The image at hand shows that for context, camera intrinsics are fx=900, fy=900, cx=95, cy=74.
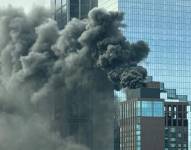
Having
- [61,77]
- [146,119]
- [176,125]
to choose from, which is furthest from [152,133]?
[61,77]

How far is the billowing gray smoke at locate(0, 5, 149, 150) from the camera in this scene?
9444cm

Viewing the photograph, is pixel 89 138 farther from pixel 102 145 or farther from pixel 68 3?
pixel 68 3

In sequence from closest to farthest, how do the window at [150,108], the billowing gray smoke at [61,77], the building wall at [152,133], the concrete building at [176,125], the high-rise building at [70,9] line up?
1. the billowing gray smoke at [61,77]
2. the building wall at [152,133]
3. the window at [150,108]
4. the high-rise building at [70,9]
5. the concrete building at [176,125]

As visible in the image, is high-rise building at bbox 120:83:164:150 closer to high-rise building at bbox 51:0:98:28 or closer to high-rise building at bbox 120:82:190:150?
high-rise building at bbox 120:82:190:150

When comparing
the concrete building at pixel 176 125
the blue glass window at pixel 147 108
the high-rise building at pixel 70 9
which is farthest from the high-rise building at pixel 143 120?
the high-rise building at pixel 70 9

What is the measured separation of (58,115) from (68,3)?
1971 centimetres

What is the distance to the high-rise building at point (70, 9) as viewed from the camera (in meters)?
124

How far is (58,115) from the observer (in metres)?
115

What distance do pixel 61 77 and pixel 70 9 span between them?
907 inches

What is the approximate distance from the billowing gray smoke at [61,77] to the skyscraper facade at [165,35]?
30506 mm

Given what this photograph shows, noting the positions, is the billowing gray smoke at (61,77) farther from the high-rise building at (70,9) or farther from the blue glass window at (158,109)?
the high-rise building at (70,9)

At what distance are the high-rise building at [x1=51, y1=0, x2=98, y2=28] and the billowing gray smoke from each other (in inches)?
323

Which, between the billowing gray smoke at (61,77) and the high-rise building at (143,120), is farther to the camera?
the high-rise building at (143,120)

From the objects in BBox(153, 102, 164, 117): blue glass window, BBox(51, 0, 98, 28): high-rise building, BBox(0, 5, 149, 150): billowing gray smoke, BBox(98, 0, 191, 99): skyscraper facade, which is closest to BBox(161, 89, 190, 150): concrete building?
BBox(98, 0, 191, 99): skyscraper facade
